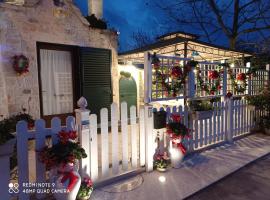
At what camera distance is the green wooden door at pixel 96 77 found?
18.3 feet

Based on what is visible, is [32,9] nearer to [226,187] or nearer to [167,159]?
[167,159]

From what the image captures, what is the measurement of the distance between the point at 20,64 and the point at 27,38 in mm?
639

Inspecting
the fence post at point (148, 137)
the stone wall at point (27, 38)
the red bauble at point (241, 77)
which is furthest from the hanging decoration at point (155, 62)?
the stone wall at point (27, 38)

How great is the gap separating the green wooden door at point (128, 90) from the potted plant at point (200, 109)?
3317 millimetres

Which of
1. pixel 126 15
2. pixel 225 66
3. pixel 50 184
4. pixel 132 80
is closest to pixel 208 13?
pixel 132 80

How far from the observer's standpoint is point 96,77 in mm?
5809

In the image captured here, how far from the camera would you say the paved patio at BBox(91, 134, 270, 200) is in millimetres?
2693

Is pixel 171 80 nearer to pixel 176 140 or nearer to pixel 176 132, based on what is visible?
pixel 176 132

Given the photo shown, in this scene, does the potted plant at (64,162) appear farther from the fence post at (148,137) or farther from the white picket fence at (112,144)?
the fence post at (148,137)

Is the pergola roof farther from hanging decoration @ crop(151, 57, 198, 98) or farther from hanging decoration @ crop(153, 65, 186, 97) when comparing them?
hanging decoration @ crop(153, 65, 186, 97)

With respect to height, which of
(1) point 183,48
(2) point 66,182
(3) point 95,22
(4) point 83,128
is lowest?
(2) point 66,182

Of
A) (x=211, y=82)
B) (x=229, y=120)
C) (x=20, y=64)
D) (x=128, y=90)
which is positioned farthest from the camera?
(x=128, y=90)

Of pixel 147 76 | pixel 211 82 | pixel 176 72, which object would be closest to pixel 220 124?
pixel 211 82

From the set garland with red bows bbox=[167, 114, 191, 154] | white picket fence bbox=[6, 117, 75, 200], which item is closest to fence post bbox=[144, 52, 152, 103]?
garland with red bows bbox=[167, 114, 191, 154]
